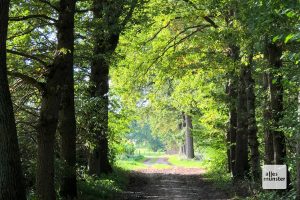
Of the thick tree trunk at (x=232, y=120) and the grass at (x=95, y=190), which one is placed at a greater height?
the thick tree trunk at (x=232, y=120)

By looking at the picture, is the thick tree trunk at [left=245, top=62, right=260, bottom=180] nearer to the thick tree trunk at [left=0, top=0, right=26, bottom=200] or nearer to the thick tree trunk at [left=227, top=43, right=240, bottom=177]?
the thick tree trunk at [left=227, top=43, right=240, bottom=177]

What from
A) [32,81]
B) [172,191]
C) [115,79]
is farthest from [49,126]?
[115,79]

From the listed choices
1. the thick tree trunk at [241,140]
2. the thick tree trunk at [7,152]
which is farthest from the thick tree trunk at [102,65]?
the thick tree trunk at [241,140]

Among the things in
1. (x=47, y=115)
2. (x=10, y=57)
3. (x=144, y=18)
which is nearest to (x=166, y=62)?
(x=144, y=18)

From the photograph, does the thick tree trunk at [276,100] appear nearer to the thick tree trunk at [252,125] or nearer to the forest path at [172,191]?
the thick tree trunk at [252,125]

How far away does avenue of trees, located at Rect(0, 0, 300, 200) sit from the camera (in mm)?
9023

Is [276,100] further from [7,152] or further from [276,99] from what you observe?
[7,152]

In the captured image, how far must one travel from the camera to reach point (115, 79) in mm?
23422

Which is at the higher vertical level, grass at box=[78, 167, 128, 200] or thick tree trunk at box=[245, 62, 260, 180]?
thick tree trunk at box=[245, 62, 260, 180]

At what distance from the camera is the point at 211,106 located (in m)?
21.3

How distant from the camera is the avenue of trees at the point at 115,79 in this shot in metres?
9.02

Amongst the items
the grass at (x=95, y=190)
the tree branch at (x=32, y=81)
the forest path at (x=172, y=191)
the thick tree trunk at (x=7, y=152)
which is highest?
the tree branch at (x=32, y=81)

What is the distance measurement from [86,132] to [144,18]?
14.0 ft

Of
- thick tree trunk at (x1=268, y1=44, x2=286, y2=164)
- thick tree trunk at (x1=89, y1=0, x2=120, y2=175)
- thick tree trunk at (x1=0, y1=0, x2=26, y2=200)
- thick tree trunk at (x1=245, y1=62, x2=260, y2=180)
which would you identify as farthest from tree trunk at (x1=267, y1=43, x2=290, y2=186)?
thick tree trunk at (x1=0, y1=0, x2=26, y2=200)
